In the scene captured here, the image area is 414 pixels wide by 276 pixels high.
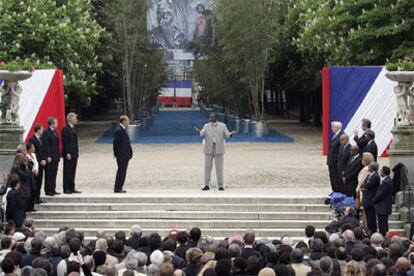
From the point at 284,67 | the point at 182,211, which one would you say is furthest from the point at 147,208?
the point at 284,67

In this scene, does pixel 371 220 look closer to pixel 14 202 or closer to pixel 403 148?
pixel 403 148

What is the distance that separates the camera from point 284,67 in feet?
196

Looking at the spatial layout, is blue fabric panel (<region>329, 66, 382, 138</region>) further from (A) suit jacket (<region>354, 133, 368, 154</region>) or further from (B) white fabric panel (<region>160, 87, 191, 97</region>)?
(B) white fabric panel (<region>160, 87, 191, 97</region>)

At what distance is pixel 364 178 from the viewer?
1864 cm

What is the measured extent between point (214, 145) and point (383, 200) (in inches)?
228

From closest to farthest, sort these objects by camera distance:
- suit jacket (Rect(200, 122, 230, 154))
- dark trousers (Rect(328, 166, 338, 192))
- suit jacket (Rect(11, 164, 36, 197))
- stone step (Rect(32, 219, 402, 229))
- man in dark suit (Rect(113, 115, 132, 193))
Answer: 1. suit jacket (Rect(11, 164, 36, 197))
2. stone step (Rect(32, 219, 402, 229))
3. dark trousers (Rect(328, 166, 338, 192))
4. man in dark suit (Rect(113, 115, 132, 193))
5. suit jacket (Rect(200, 122, 230, 154))

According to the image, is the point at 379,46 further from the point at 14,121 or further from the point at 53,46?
the point at 14,121

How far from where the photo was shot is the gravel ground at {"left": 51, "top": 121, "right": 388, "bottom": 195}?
24516 mm

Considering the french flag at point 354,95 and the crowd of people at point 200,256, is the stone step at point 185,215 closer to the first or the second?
the crowd of people at point 200,256

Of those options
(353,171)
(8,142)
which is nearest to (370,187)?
(353,171)

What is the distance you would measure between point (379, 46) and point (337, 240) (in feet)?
81.1

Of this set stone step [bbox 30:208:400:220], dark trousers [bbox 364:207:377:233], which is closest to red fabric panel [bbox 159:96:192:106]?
stone step [bbox 30:208:400:220]

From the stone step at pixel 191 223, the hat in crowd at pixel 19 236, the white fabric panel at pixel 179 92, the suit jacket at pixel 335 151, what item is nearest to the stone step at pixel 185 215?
the stone step at pixel 191 223

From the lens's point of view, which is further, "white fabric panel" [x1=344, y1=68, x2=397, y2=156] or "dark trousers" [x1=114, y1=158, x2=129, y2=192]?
"white fabric panel" [x1=344, y1=68, x2=397, y2=156]
